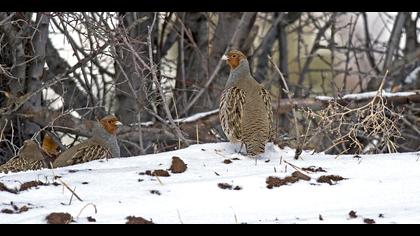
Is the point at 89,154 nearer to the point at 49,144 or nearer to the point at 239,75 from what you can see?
the point at 239,75

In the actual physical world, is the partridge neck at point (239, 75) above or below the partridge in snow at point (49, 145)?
above

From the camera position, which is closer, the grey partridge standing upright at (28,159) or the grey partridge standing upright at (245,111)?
the grey partridge standing upright at (245,111)

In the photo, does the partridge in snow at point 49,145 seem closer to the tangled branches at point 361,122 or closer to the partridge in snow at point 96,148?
the partridge in snow at point 96,148

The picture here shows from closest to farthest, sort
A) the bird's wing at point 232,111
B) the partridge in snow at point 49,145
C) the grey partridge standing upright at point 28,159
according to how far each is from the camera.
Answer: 1. the bird's wing at point 232,111
2. the grey partridge standing upright at point 28,159
3. the partridge in snow at point 49,145

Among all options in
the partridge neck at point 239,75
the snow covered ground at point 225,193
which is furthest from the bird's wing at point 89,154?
the snow covered ground at point 225,193

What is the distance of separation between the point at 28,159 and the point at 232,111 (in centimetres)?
190

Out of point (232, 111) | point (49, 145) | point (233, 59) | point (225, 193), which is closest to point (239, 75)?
point (233, 59)

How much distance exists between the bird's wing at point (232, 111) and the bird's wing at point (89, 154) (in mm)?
1118

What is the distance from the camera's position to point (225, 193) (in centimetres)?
464

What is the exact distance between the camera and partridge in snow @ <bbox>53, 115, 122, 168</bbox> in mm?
7062

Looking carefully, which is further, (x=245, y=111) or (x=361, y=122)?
(x=245, y=111)

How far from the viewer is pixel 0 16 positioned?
8.41 meters

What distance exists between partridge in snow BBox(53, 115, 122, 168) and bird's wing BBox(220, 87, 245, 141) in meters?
1.11

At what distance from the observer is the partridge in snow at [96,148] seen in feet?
23.2
